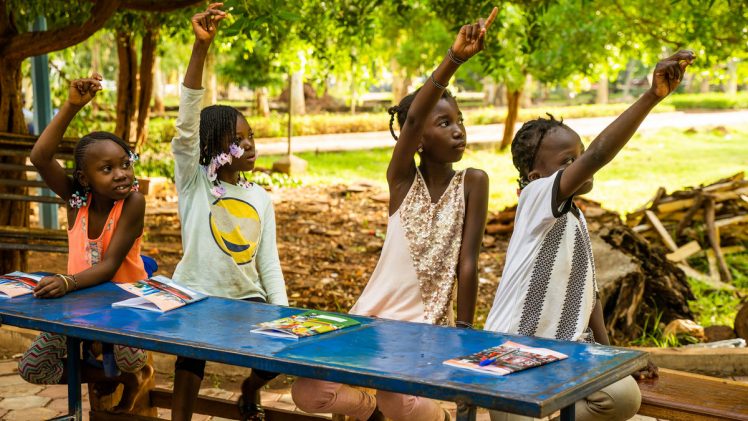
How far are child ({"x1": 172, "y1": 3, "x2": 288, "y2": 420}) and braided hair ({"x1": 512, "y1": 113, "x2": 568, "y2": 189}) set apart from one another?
1.11 metres

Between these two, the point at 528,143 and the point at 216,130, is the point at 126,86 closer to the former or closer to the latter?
the point at 216,130

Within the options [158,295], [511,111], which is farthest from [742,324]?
[511,111]

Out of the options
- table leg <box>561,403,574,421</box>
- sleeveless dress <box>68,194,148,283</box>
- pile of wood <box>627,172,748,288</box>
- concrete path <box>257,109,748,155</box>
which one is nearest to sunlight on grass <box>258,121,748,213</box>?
concrete path <box>257,109,748,155</box>

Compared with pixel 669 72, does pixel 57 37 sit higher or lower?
higher

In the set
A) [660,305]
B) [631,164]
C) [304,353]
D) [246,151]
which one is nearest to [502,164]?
[631,164]

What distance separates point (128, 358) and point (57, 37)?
3.21m

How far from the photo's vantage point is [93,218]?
3850mm

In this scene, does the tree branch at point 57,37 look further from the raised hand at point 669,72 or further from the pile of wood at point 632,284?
the raised hand at point 669,72

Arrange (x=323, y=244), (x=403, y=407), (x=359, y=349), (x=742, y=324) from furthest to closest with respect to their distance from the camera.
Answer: (x=323, y=244) < (x=742, y=324) < (x=403, y=407) < (x=359, y=349)

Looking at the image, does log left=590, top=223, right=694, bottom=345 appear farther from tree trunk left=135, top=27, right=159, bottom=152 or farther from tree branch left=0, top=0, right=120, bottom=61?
tree trunk left=135, top=27, right=159, bottom=152

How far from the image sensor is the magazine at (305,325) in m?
2.88

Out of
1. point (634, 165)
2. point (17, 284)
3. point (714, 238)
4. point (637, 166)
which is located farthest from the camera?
point (634, 165)

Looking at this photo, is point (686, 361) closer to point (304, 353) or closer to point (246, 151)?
point (246, 151)

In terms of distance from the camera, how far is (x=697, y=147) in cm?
1983
